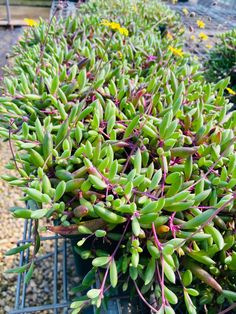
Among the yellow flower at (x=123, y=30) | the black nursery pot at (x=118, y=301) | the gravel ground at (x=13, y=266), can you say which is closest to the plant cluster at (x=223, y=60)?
the yellow flower at (x=123, y=30)

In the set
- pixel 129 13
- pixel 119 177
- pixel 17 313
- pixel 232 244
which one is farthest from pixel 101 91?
pixel 129 13

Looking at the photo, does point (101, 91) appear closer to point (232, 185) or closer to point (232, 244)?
point (232, 185)

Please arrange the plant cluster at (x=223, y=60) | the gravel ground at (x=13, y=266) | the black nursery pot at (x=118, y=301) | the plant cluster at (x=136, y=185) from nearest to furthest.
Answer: the plant cluster at (x=136, y=185) → the black nursery pot at (x=118, y=301) → the gravel ground at (x=13, y=266) → the plant cluster at (x=223, y=60)

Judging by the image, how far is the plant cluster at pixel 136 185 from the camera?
3.94 feet

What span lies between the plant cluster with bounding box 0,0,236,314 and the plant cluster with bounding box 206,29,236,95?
7.23 feet

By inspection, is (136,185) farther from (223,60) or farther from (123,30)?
(223,60)

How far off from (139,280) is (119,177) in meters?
0.38

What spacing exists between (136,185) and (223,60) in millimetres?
3097

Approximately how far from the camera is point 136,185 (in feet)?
4.10

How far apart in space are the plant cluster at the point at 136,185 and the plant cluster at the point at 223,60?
2.20 metres

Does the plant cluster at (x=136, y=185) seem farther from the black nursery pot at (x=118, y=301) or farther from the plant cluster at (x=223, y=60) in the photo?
the plant cluster at (x=223, y=60)

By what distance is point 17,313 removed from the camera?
160 cm

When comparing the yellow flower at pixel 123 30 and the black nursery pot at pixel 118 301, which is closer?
the black nursery pot at pixel 118 301

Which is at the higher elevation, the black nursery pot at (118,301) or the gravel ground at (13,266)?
the black nursery pot at (118,301)
